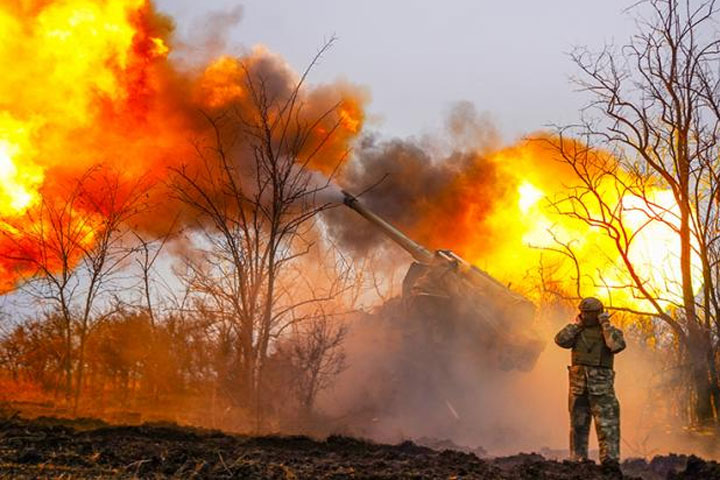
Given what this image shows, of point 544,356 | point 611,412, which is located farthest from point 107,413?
point 544,356

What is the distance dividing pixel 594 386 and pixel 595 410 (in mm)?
348

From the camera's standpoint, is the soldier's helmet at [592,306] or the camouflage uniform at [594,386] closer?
the camouflage uniform at [594,386]

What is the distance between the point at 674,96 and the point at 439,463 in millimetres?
11177

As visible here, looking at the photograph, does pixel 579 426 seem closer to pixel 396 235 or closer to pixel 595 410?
pixel 595 410

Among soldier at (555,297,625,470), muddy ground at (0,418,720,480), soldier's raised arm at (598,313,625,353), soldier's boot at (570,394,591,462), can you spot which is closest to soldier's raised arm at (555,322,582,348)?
soldier at (555,297,625,470)

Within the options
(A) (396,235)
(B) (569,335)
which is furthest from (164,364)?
(B) (569,335)

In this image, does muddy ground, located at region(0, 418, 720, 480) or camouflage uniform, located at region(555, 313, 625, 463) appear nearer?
muddy ground, located at region(0, 418, 720, 480)

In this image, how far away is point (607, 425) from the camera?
1005 cm

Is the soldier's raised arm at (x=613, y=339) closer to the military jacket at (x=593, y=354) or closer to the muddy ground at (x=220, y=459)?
the military jacket at (x=593, y=354)

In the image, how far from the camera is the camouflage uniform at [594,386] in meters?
10.1

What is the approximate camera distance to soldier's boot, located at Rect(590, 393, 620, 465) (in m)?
10.0

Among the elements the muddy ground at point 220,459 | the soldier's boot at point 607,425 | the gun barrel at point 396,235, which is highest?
the gun barrel at point 396,235

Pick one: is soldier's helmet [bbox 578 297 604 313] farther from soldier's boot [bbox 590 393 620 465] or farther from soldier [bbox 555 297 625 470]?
soldier's boot [bbox 590 393 620 465]

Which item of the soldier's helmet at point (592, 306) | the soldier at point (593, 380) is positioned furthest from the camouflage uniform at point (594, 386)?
the soldier's helmet at point (592, 306)
